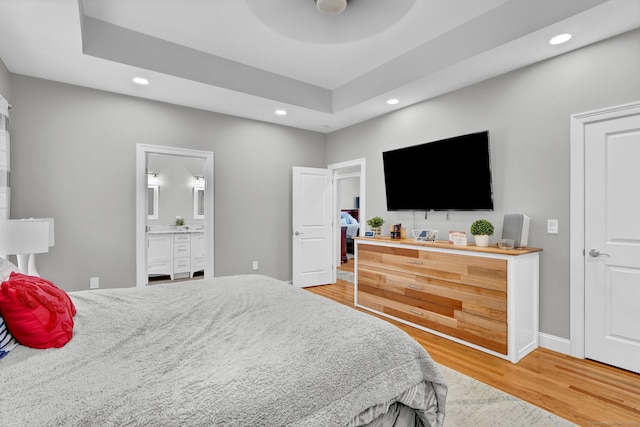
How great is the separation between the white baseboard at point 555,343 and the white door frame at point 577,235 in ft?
0.13

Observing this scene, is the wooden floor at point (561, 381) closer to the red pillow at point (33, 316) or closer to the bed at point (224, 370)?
the bed at point (224, 370)

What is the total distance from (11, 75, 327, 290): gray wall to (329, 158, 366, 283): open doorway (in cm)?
150

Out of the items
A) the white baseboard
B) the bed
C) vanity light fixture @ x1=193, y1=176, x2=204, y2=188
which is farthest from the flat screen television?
vanity light fixture @ x1=193, y1=176, x2=204, y2=188

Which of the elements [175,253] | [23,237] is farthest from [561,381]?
[175,253]

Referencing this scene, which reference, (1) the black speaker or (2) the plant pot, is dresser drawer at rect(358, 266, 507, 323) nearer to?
(2) the plant pot

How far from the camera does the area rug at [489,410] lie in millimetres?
1800

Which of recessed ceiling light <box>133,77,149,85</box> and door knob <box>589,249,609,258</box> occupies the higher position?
recessed ceiling light <box>133,77,149,85</box>

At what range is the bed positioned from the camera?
2.99 ft

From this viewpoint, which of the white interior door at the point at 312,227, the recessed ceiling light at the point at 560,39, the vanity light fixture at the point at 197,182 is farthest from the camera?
the vanity light fixture at the point at 197,182

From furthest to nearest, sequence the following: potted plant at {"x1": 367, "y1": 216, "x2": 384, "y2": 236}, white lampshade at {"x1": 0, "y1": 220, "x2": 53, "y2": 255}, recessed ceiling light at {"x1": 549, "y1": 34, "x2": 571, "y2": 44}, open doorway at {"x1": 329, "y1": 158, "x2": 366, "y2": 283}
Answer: open doorway at {"x1": 329, "y1": 158, "x2": 366, "y2": 283}
potted plant at {"x1": 367, "y1": 216, "x2": 384, "y2": 236}
recessed ceiling light at {"x1": 549, "y1": 34, "x2": 571, "y2": 44}
white lampshade at {"x1": 0, "y1": 220, "x2": 53, "y2": 255}

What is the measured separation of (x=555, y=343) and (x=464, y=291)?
33.7 inches

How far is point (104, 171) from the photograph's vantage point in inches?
141

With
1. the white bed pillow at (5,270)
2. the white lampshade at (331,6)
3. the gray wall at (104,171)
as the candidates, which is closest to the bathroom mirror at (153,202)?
the gray wall at (104,171)

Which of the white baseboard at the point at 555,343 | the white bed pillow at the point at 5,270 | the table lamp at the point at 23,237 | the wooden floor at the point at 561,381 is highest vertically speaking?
the table lamp at the point at 23,237
